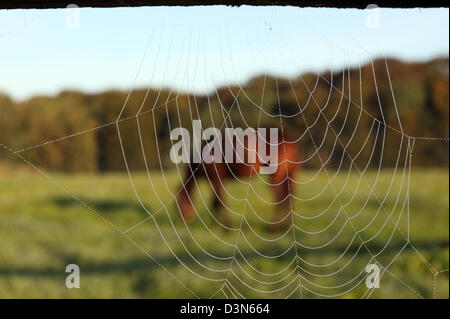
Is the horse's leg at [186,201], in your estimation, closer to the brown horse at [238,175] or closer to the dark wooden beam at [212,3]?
the brown horse at [238,175]

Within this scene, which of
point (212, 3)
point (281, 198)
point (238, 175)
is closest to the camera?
point (212, 3)

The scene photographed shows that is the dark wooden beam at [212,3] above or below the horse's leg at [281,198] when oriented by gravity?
above

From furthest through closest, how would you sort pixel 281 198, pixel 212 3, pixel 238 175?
pixel 281 198, pixel 238 175, pixel 212 3

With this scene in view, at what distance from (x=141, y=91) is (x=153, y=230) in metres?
1.85

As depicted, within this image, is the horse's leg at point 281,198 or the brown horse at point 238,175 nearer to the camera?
the brown horse at point 238,175

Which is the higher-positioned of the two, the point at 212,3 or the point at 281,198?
the point at 212,3

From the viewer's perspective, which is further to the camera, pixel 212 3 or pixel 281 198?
pixel 281 198

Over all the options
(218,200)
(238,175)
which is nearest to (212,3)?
(238,175)

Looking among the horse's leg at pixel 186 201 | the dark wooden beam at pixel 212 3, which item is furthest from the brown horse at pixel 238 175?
the dark wooden beam at pixel 212 3

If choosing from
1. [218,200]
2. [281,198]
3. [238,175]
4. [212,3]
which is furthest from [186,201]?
[212,3]

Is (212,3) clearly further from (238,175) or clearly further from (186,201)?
(186,201)

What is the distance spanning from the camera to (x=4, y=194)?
6.46 m

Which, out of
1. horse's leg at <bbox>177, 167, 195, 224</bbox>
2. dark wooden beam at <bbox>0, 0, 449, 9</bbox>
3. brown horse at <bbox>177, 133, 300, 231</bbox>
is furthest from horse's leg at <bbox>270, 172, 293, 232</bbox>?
dark wooden beam at <bbox>0, 0, 449, 9</bbox>

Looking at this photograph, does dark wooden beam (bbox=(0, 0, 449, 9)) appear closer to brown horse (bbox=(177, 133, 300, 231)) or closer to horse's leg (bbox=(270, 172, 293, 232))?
brown horse (bbox=(177, 133, 300, 231))
